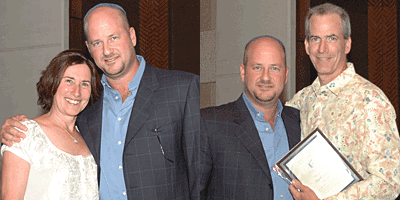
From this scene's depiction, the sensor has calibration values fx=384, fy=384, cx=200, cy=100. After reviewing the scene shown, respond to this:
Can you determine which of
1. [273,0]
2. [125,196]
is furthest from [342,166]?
[125,196]

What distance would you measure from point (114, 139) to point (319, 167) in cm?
96

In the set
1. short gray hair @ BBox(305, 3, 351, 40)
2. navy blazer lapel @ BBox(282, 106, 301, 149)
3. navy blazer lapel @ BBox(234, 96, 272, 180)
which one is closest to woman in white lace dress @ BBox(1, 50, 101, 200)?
navy blazer lapel @ BBox(234, 96, 272, 180)

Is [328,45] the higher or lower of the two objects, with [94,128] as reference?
higher

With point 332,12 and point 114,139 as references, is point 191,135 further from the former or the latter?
point 332,12

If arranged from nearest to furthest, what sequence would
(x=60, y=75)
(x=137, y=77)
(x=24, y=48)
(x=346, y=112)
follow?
1. (x=346, y=112)
2. (x=137, y=77)
3. (x=60, y=75)
4. (x=24, y=48)

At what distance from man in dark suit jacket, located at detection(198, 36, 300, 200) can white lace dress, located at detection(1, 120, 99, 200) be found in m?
0.66

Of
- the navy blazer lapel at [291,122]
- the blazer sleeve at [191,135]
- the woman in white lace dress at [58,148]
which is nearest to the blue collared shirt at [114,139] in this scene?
the woman in white lace dress at [58,148]

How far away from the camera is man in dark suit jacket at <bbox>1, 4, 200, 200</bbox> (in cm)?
175

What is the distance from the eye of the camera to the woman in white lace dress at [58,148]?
5.85 ft

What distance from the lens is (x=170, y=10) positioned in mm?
1796

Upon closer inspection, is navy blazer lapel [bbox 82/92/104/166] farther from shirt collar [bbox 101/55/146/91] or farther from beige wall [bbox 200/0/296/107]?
beige wall [bbox 200/0/296/107]

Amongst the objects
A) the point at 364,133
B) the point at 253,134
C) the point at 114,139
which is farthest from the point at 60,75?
the point at 364,133

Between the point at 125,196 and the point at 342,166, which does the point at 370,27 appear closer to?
the point at 342,166

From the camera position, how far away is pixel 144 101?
5.93 feet
